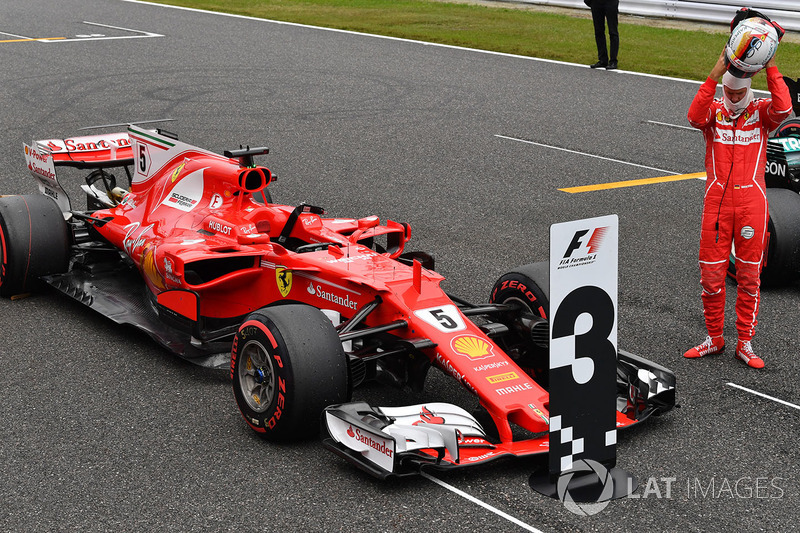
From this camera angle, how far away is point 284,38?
830 inches

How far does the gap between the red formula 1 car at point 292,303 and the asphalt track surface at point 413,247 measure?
0.20 meters

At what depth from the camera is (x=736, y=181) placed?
615cm

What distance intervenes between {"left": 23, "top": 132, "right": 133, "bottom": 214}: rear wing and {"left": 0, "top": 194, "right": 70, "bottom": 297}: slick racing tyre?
1.97 ft

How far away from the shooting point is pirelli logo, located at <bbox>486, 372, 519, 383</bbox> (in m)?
5.12

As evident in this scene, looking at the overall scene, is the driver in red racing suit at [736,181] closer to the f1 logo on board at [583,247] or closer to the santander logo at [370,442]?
the f1 logo on board at [583,247]

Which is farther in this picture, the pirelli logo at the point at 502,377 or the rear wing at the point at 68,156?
the rear wing at the point at 68,156

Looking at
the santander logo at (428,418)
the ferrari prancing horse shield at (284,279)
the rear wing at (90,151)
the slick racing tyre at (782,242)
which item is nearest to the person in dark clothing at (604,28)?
the slick racing tyre at (782,242)

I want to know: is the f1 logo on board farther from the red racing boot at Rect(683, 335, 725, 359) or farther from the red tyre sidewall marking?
the red racing boot at Rect(683, 335, 725, 359)

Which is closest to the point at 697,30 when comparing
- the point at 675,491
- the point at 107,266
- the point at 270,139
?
the point at 270,139

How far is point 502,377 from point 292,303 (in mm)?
1586

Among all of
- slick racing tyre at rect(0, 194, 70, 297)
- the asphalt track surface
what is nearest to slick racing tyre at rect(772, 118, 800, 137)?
the asphalt track surface

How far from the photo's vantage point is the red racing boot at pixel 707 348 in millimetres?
6465

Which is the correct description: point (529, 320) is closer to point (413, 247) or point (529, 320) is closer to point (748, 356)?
point (748, 356)

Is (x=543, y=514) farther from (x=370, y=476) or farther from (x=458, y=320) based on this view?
(x=458, y=320)
